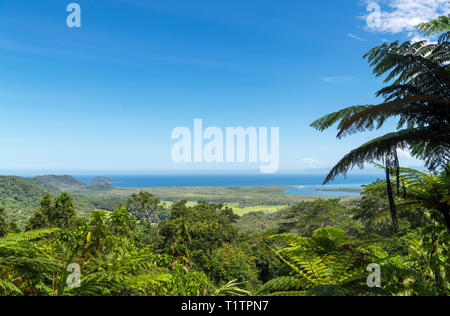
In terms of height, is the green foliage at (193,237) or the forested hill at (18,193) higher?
the green foliage at (193,237)

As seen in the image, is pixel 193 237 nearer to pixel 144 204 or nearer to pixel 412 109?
pixel 144 204

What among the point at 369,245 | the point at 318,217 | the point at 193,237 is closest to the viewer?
the point at 369,245

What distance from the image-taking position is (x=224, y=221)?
22234 mm

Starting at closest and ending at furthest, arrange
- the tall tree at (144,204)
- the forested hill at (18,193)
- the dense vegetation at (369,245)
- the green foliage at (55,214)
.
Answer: the dense vegetation at (369,245)
the green foliage at (55,214)
the tall tree at (144,204)
the forested hill at (18,193)

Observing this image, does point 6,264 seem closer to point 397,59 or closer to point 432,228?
point 432,228

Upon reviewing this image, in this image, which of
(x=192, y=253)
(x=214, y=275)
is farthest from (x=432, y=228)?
(x=192, y=253)

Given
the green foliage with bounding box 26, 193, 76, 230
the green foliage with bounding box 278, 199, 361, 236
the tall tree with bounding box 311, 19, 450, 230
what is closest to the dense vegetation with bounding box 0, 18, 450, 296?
the tall tree with bounding box 311, 19, 450, 230

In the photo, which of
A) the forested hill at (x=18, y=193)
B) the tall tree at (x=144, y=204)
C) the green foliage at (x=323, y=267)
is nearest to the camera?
the green foliage at (x=323, y=267)

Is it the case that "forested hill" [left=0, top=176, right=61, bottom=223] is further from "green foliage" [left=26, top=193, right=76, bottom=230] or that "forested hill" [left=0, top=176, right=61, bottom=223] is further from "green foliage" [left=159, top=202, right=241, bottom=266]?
"green foliage" [left=159, top=202, right=241, bottom=266]

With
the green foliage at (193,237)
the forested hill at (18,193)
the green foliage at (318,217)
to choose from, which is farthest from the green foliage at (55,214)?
the forested hill at (18,193)

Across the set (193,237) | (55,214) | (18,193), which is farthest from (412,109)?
(18,193)

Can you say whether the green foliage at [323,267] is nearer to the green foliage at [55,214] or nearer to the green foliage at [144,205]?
the green foliage at [144,205]

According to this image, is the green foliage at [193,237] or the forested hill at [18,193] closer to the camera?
the green foliage at [193,237]

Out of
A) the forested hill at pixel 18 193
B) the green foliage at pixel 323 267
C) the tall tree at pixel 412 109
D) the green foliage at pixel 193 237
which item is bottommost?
the forested hill at pixel 18 193
